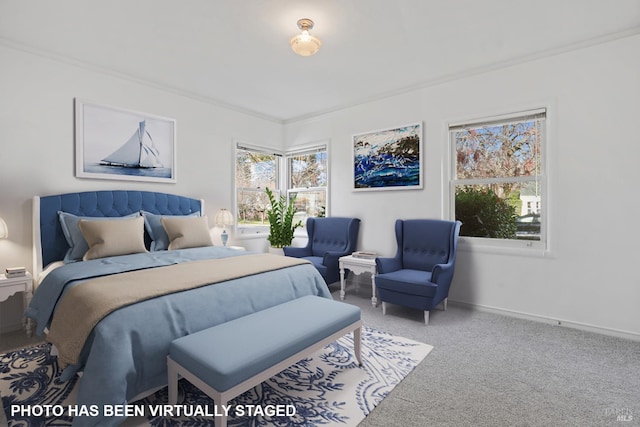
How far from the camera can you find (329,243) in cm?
473

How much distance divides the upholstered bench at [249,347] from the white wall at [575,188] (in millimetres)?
2179

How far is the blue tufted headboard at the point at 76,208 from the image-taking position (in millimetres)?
3010

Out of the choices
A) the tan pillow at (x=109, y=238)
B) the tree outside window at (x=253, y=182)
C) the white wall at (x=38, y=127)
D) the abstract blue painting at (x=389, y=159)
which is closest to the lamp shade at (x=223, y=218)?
the tree outside window at (x=253, y=182)

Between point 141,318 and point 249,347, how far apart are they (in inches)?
25.7

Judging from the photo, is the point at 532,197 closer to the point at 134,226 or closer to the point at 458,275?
the point at 458,275

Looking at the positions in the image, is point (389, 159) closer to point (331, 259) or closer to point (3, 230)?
point (331, 259)

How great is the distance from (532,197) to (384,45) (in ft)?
7.32

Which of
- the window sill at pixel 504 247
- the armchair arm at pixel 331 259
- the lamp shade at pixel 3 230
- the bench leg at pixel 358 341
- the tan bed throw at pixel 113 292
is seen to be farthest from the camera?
the armchair arm at pixel 331 259

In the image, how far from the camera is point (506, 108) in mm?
3414

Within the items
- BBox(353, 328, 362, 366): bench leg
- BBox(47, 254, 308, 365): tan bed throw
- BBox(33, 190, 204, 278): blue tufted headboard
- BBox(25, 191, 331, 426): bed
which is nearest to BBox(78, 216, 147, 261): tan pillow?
BBox(25, 191, 331, 426): bed

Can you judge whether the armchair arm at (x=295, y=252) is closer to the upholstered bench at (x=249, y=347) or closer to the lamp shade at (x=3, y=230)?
the upholstered bench at (x=249, y=347)

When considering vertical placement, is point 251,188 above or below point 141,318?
above

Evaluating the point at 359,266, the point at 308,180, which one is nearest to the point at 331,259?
the point at 359,266

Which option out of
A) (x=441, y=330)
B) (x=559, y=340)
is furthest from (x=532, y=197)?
(x=441, y=330)
